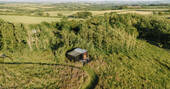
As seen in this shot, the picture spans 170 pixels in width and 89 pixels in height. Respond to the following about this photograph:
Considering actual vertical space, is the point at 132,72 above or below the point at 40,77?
below

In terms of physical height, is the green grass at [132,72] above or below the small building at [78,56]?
below

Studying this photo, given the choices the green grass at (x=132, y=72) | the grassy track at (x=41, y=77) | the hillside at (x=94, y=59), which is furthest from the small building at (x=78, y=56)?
the grassy track at (x=41, y=77)

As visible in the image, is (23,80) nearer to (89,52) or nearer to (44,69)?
(44,69)

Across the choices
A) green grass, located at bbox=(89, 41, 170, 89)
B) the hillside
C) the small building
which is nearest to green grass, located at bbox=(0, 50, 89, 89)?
the hillside

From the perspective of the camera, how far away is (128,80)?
38.0 ft

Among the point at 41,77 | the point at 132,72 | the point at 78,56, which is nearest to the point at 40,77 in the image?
the point at 41,77

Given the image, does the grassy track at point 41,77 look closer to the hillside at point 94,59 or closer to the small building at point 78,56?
the hillside at point 94,59

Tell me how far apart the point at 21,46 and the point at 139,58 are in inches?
676

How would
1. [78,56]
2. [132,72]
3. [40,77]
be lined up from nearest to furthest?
[40,77]
[132,72]
[78,56]

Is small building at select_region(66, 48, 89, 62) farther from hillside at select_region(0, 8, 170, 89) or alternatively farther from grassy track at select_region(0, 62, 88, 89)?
grassy track at select_region(0, 62, 88, 89)

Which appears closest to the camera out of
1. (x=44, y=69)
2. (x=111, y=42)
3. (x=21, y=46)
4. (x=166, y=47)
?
(x=44, y=69)

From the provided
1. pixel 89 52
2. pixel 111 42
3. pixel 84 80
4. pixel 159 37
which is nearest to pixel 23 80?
pixel 84 80

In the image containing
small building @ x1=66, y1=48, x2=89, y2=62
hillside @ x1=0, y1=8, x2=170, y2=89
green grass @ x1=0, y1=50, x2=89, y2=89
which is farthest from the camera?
small building @ x1=66, y1=48, x2=89, y2=62

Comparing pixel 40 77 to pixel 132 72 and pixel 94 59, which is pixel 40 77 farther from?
pixel 132 72
